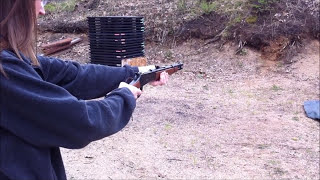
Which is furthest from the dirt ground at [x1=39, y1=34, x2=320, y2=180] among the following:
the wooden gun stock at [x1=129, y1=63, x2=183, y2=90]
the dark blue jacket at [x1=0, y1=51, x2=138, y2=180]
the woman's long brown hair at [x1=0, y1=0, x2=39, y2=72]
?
the woman's long brown hair at [x1=0, y1=0, x2=39, y2=72]

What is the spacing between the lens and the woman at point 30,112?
1437mm

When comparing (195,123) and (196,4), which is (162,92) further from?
(196,4)

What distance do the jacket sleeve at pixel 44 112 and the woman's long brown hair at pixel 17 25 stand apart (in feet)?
0.28

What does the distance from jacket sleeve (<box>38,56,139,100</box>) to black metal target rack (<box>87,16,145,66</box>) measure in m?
5.11

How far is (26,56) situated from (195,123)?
4606mm

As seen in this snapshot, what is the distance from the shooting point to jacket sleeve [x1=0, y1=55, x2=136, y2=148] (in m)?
1.43

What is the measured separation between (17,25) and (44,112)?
12.6 inches

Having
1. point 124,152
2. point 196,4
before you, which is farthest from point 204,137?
point 196,4

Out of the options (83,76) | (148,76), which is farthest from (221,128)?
(83,76)

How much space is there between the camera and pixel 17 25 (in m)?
1.49

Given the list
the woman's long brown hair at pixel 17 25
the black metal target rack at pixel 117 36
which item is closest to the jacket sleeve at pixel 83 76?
the woman's long brown hair at pixel 17 25

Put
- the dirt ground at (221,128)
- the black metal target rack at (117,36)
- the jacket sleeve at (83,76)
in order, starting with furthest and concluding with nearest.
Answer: the black metal target rack at (117,36), the dirt ground at (221,128), the jacket sleeve at (83,76)

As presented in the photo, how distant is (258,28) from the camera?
931 cm

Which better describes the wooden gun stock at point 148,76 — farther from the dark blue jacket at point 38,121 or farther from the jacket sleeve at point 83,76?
the dark blue jacket at point 38,121
